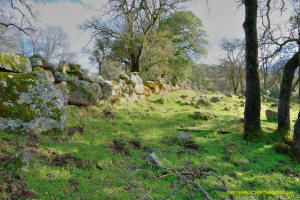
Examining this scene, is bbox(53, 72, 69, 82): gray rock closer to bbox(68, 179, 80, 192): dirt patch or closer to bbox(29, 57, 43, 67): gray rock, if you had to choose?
bbox(29, 57, 43, 67): gray rock

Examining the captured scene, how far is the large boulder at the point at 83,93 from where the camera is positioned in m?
6.50

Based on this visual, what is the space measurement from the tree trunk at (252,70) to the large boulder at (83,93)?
6.12 m

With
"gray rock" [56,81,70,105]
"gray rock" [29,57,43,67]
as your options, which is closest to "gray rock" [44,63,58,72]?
"gray rock" [29,57,43,67]

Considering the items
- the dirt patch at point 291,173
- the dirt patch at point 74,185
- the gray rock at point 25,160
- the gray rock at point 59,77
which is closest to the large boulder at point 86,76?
the gray rock at point 59,77

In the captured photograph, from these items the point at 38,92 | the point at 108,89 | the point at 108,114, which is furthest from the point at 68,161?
the point at 108,89

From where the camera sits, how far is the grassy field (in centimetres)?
272

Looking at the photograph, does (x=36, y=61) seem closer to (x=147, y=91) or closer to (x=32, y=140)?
(x=32, y=140)

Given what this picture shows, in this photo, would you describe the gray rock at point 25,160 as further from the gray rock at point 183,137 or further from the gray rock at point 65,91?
the gray rock at point 183,137

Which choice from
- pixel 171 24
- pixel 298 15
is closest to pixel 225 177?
pixel 298 15

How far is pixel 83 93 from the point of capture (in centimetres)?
669

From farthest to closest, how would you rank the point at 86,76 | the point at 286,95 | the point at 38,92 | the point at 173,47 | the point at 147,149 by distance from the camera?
the point at 173,47, the point at 86,76, the point at 286,95, the point at 147,149, the point at 38,92

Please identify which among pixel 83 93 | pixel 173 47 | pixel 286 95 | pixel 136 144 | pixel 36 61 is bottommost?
pixel 136 144

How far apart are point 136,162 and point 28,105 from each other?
320 centimetres

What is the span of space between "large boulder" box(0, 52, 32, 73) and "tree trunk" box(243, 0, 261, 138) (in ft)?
24.6
